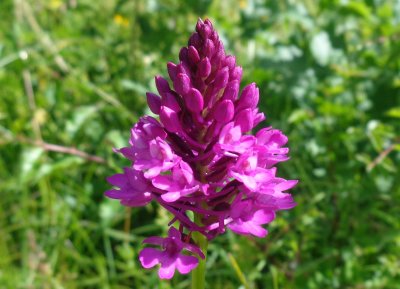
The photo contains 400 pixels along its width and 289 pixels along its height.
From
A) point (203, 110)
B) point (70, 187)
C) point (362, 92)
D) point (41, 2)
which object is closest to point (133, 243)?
point (70, 187)

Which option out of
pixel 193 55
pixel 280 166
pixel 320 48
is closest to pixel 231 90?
pixel 193 55

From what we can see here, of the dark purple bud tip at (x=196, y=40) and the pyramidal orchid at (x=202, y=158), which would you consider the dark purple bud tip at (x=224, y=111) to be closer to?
the pyramidal orchid at (x=202, y=158)

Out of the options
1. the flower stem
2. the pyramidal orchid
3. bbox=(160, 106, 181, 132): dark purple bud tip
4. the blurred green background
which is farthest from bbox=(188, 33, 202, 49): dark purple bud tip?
A: the blurred green background

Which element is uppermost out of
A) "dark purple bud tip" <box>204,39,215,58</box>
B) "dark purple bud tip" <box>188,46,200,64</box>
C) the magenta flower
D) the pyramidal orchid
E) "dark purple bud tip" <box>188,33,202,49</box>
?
"dark purple bud tip" <box>188,33,202,49</box>

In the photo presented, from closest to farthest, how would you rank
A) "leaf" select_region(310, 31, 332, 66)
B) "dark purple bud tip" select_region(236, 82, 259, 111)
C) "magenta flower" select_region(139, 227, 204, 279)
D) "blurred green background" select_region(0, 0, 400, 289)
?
"magenta flower" select_region(139, 227, 204, 279) → "dark purple bud tip" select_region(236, 82, 259, 111) → "blurred green background" select_region(0, 0, 400, 289) → "leaf" select_region(310, 31, 332, 66)

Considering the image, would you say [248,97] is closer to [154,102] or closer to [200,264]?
[154,102]

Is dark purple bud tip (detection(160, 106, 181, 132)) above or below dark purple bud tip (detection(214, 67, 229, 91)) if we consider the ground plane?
below

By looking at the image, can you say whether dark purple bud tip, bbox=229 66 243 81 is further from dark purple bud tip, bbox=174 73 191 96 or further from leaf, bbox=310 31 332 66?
leaf, bbox=310 31 332 66
